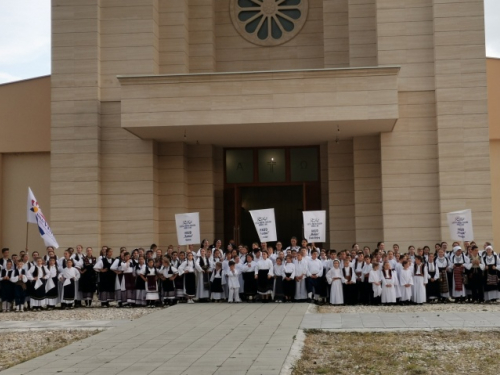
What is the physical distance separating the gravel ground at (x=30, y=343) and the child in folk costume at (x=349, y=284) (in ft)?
26.5

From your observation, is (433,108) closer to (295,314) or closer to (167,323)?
(295,314)

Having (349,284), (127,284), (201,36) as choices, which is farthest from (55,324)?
(201,36)

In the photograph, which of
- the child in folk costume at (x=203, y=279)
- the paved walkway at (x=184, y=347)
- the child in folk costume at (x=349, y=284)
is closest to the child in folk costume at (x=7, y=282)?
the child in folk costume at (x=203, y=279)

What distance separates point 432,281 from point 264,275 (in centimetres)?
437

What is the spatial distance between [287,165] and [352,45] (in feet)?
15.3

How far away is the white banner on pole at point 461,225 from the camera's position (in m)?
21.8

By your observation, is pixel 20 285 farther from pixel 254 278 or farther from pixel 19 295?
pixel 254 278

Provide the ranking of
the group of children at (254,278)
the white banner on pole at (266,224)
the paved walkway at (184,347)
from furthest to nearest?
1. the white banner on pole at (266,224)
2. the group of children at (254,278)
3. the paved walkway at (184,347)

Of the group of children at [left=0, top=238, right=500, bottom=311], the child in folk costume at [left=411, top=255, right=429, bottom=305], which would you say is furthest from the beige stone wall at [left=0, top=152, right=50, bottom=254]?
the child in folk costume at [left=411, top=255, right=429, bottom=305]

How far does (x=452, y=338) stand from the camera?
1321cm

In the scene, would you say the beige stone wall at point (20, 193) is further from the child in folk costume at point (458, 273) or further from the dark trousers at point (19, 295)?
the child in folk costume at point (458, 273)

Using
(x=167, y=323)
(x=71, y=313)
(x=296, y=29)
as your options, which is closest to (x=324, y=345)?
(x=167, y=323)

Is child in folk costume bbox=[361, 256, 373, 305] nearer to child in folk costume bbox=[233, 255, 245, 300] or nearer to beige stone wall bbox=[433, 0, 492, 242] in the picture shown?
child in folk costume bbox=[233, 255, 245, 300]

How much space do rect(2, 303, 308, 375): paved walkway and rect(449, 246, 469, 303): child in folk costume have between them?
18.0 ft
